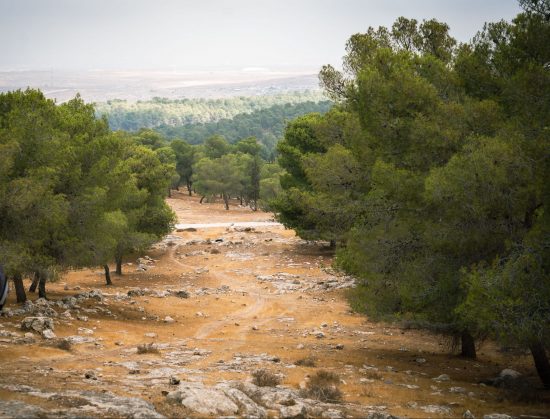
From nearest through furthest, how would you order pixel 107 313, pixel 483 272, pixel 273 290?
pixel 483 272
pixel 107 313
pixel 273 290

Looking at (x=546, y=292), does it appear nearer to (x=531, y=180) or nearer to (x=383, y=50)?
(x=531, y=180)

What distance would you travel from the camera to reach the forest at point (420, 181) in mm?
12781

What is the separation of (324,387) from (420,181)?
615 cm

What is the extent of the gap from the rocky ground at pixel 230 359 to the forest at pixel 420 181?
5.26ft

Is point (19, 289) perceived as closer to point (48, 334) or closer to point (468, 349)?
point (48, 334)

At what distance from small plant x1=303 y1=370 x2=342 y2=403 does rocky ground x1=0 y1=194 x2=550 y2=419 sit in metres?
0.07

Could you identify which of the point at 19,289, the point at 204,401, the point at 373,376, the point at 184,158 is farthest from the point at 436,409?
the point at 184,158

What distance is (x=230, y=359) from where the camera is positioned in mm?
17219

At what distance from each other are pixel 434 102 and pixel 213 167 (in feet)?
240

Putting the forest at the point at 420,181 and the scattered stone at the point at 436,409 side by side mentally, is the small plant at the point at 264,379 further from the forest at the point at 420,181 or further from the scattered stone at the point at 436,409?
the forest at the point at 420,181

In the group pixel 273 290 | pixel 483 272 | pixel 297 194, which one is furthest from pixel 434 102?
pixel 297 194

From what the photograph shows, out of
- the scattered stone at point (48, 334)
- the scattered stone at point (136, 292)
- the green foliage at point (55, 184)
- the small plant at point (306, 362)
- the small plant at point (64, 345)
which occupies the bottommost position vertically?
the scattered stone at point (136, 292)

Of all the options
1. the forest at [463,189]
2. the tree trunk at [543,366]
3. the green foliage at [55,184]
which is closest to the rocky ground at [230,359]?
the tree trunk at [543,366]

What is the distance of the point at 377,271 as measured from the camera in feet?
54.5
